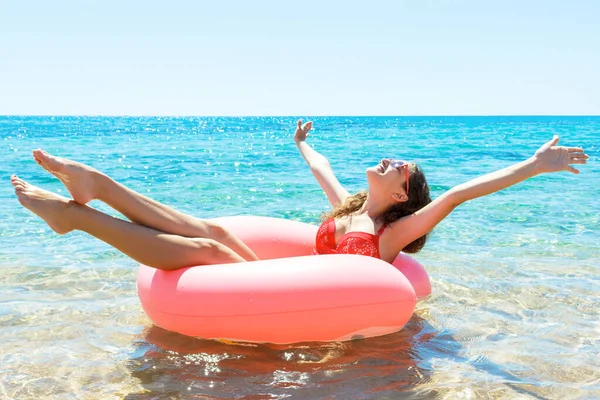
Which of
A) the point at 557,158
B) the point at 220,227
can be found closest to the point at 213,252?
the point at 220,227

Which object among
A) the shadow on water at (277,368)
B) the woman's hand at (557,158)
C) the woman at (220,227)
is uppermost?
the woman's hand at (557,158)

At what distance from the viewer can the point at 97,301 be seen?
15.0 feet

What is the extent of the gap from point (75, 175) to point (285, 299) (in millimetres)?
1244

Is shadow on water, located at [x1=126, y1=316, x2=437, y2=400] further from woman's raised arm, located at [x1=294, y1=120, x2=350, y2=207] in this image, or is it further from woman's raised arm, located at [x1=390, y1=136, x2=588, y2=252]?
woman's raised arm, located at [x1=294, y1=120, x2=350, y2=207]

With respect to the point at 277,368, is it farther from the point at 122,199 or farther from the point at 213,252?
the point at 122,199

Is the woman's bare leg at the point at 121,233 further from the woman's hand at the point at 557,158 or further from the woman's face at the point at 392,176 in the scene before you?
the woman's hand at the point at 557,158

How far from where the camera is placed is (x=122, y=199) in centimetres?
345

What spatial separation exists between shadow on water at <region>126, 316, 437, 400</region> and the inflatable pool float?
137mm

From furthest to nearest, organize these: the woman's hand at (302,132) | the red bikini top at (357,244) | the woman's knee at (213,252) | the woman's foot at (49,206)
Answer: the woman's hand at (302,132) < the red bikini top at (357,244) < the woman's knee at (213,252) < the woman's foot at (49,206)

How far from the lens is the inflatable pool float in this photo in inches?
131

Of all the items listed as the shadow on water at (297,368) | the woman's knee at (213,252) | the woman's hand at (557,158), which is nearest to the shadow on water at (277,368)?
the shadow on water at (297,368)

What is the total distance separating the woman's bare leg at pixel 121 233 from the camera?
3.31 meters

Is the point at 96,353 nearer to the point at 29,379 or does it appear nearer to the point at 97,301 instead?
the point at 29,379

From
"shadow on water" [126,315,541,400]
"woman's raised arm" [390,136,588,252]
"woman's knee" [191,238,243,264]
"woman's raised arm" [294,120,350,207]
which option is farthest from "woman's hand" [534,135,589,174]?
"woman's knee" [191,238,243,264]
